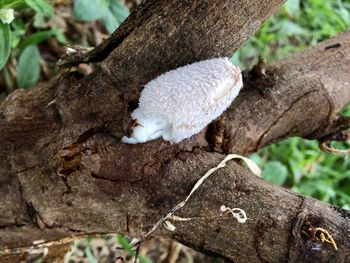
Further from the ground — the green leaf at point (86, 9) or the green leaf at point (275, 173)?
the green leaf at point (86, 9)

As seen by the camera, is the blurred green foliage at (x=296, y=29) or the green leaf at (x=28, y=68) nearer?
the green leaf at (x=28, y=68)

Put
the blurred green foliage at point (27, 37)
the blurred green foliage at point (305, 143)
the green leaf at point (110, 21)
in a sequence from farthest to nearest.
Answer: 1. the blurred green foliage at point (305, 143)
2. the green leaf at point (110, 21)
3. the blurred green foliage at point (27, 37)

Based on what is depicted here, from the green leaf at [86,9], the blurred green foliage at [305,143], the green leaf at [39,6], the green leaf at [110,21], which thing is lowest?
the blurred green foliage at [305,143]

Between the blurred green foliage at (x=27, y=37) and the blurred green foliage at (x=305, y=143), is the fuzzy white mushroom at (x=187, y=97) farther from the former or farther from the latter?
the blurred green foliage at (x=305, y=143)

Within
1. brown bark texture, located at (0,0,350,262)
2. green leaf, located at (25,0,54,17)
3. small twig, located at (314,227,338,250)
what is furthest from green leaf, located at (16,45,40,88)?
small twig, located at (314,227,338,250)

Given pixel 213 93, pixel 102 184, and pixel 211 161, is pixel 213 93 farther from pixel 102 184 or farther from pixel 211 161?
pixel 102 184

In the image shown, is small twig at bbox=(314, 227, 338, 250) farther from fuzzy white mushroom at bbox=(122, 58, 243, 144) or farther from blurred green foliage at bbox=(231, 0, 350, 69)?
blurred green foliage at bbox=(231, 0, 350, 69)

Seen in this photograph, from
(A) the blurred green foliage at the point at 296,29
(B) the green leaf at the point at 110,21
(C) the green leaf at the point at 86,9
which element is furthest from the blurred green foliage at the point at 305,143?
(C) the green leaf at the point at 86,9

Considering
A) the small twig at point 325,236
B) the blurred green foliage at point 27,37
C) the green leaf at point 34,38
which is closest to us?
the small twig at point 325,236
